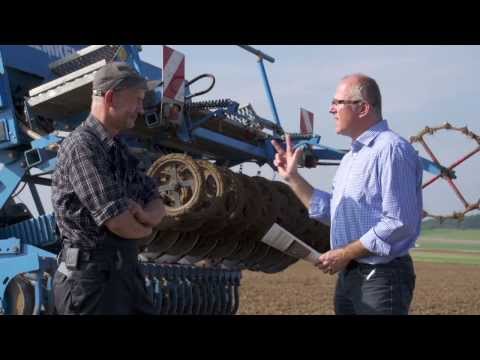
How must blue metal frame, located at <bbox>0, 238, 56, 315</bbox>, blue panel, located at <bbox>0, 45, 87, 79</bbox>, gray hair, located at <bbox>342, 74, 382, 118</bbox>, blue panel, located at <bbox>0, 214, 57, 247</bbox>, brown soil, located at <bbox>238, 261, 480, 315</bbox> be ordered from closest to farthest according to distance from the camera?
gray hair, located at <bbox>342, 74, 382, 118</bbox> → blue metal frame, located at <bbox>0, 238, 56, 315</bbox> → blue panel, located at <bbox>0, 214, 57, 247</bbox> → blue panel, located at <bbox>0, 45, 87, 79</bbox> → brown soil, located at <bbox>238, 261, 480, 315</bbox>

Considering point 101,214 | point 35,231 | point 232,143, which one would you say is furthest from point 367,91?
point 232,143

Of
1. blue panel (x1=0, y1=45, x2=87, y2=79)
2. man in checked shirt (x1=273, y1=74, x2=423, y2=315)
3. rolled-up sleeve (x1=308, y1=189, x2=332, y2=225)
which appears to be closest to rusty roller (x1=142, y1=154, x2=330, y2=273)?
blue panel (x1=0, y1=45, x2=87, y2=79)

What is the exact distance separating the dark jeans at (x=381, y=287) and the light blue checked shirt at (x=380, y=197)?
4 centimetres

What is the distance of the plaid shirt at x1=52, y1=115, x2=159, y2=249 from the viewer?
3.02 meters

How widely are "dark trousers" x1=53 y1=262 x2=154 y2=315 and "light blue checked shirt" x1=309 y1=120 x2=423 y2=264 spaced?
92 centimetres

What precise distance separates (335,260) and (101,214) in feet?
3.25

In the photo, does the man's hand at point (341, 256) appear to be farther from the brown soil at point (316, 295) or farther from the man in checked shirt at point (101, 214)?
the brown soil at point (316, 295)

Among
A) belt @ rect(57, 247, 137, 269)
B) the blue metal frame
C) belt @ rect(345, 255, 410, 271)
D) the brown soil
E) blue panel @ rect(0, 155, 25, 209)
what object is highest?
blue panel @ rect(0, 155, 25, 209)

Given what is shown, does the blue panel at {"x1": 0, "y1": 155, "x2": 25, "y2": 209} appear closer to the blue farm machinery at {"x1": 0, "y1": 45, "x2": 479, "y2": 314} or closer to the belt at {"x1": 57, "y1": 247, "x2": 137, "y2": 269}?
the blue farm machinery at {"x1": 0, "y1": 45, "x2": 479, "y2": 314}

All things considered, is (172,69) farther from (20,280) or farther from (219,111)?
(20,280)

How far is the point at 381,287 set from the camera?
319cm

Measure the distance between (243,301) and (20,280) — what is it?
30.6 ft

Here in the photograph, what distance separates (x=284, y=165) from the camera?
3449mm

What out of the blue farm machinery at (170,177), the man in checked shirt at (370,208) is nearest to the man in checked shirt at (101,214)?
the man in checked shirt at (370,208)
